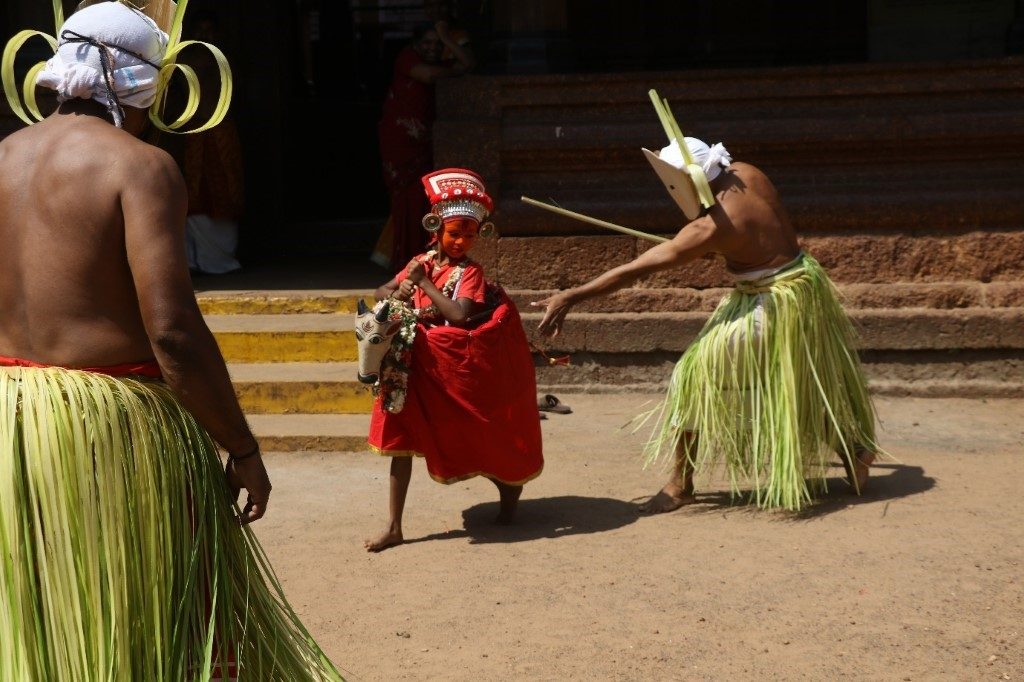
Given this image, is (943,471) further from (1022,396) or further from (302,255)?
(302,255)

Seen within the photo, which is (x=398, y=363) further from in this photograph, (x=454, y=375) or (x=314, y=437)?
(x=314, y=437)

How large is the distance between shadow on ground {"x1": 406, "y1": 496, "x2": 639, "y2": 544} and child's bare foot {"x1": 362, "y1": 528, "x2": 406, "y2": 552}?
8cm

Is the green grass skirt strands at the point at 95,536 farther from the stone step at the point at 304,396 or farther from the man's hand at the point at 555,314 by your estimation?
the stone step at the point at 304,396

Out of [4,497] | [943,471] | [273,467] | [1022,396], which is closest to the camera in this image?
[4,497]

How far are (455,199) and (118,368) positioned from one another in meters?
2.53

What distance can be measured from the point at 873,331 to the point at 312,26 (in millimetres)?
6136

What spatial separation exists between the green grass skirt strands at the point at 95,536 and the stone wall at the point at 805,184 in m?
4.87

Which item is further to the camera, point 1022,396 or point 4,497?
point 1022,396

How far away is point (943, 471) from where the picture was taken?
5.77m

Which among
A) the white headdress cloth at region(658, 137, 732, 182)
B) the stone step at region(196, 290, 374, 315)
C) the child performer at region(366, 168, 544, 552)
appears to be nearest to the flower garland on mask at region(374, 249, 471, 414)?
the child performer at region(366, 168, 544, 552)

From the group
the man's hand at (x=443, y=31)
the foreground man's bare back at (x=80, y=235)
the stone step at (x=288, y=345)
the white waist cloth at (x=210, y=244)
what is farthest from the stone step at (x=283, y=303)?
the foreground man's bare back at (x=80, y=235)

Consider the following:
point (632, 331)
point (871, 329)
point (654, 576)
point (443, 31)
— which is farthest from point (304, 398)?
point (871, 329)

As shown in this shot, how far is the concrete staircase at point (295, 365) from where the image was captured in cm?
650

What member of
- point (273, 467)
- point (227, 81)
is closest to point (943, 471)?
point (273, 467)
